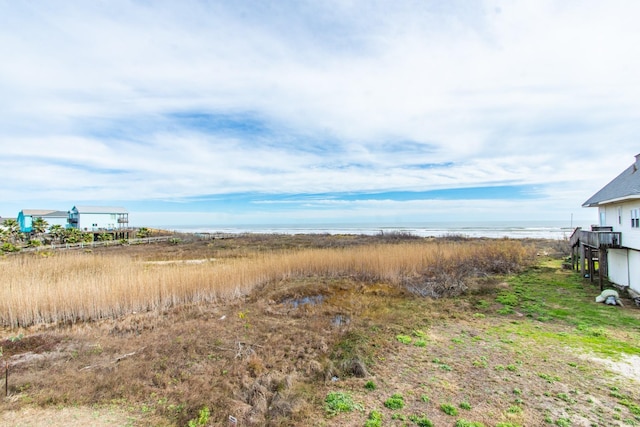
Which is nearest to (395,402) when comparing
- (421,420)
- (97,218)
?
(421,420)

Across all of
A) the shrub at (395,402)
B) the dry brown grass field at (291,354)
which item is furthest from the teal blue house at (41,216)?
the shrub at (395,402)

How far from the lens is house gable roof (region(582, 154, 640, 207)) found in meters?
9.32

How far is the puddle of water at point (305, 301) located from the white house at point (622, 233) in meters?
9.59

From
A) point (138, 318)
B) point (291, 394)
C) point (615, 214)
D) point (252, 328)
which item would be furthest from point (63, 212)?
point (615, 214)

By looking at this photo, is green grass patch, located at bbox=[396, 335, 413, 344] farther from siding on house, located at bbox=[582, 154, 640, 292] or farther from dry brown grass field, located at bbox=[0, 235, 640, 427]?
siding on house, located at bbox=[582, 154, 640, 292]

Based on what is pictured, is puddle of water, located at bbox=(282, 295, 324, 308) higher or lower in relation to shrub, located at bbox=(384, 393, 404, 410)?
lower

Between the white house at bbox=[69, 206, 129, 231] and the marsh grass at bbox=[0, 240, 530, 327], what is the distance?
3658 centimetres

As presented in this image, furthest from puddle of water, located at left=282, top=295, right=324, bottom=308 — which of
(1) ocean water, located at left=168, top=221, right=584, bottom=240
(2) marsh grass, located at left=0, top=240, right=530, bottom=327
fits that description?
(1) ocean water, located at left=168, top=221, right=584, bottom=240

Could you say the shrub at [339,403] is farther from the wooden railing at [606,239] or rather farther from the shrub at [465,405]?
the wooden railing at [606,239]

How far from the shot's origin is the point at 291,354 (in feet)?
18.4

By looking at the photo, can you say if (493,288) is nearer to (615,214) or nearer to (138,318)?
(615,214)

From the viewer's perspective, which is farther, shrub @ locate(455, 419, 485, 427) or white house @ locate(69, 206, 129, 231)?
white house @ locate(69, 206, 129, 231)

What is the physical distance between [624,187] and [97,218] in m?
55.7

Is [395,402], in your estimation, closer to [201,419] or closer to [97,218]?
[201,419]
